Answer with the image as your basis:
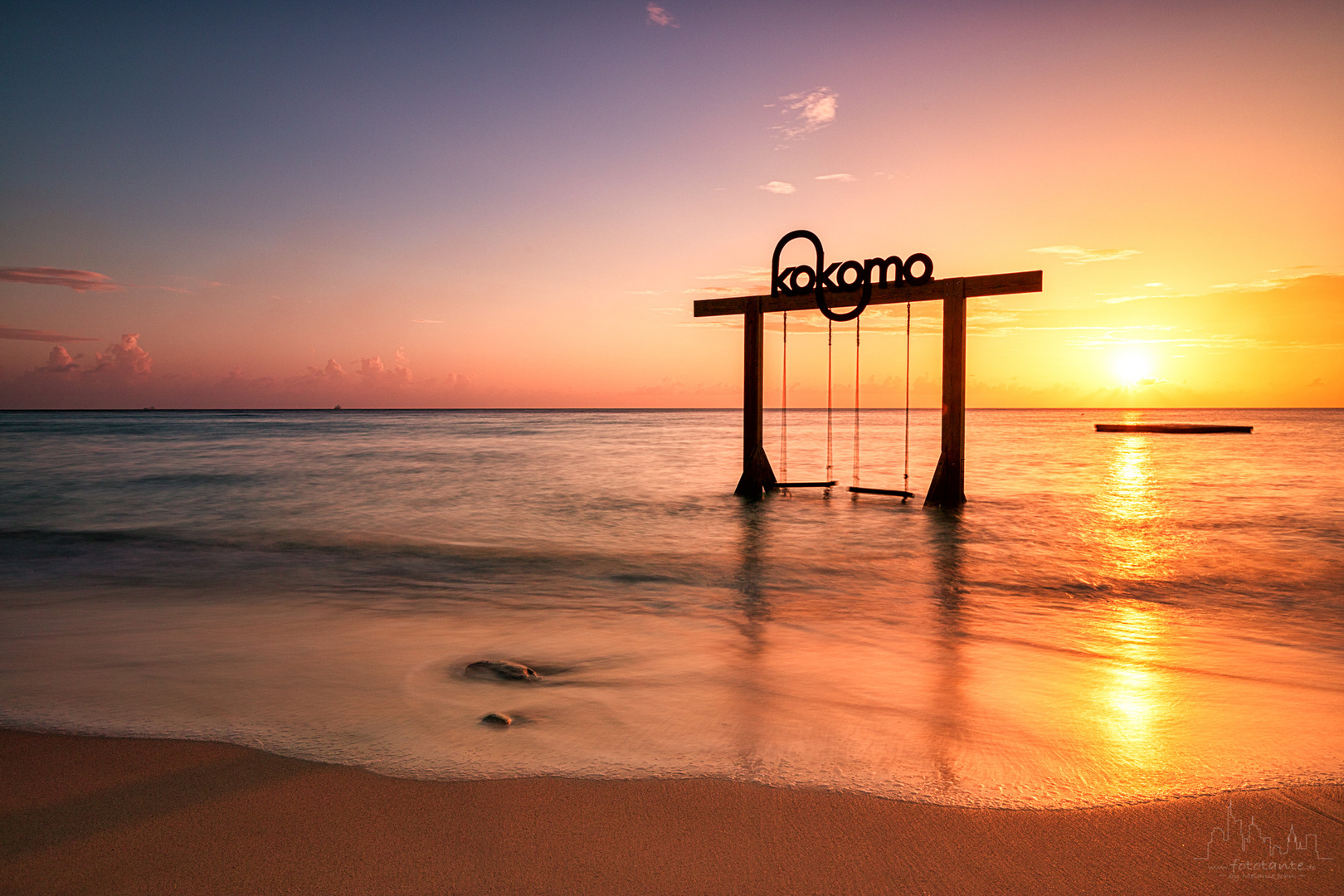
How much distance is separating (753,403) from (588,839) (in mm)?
12645

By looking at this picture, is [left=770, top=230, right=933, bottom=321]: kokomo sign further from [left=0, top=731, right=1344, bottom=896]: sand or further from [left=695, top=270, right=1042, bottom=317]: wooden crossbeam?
[left=0, top=731, right=1344, bottom=896]: sand

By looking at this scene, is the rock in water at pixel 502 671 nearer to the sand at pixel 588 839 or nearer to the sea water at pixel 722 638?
the sea water at pixel 722 638

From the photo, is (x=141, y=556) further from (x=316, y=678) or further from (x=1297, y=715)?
(x=1297, y=715)

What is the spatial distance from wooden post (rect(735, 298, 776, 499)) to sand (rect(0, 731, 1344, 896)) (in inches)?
455

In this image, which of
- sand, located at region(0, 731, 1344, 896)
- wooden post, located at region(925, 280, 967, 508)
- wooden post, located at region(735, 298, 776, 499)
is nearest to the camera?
sand, located at region(0, 731, 1344, 896)

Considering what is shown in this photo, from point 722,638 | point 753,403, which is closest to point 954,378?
point 753,403

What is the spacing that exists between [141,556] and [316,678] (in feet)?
25.0

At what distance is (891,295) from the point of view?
500 inches

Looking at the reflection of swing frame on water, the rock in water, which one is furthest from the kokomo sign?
the rock in water

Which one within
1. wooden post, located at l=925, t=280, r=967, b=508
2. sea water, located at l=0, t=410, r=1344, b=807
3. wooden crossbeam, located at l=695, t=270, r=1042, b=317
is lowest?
sea water, located at l=0, t=410, r=1344, b=807

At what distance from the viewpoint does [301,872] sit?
239 cm

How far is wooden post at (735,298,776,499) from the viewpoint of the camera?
14.4m

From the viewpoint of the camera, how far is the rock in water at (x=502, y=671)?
4562 millimetres

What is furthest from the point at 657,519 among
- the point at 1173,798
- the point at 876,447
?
the point at 876,447
